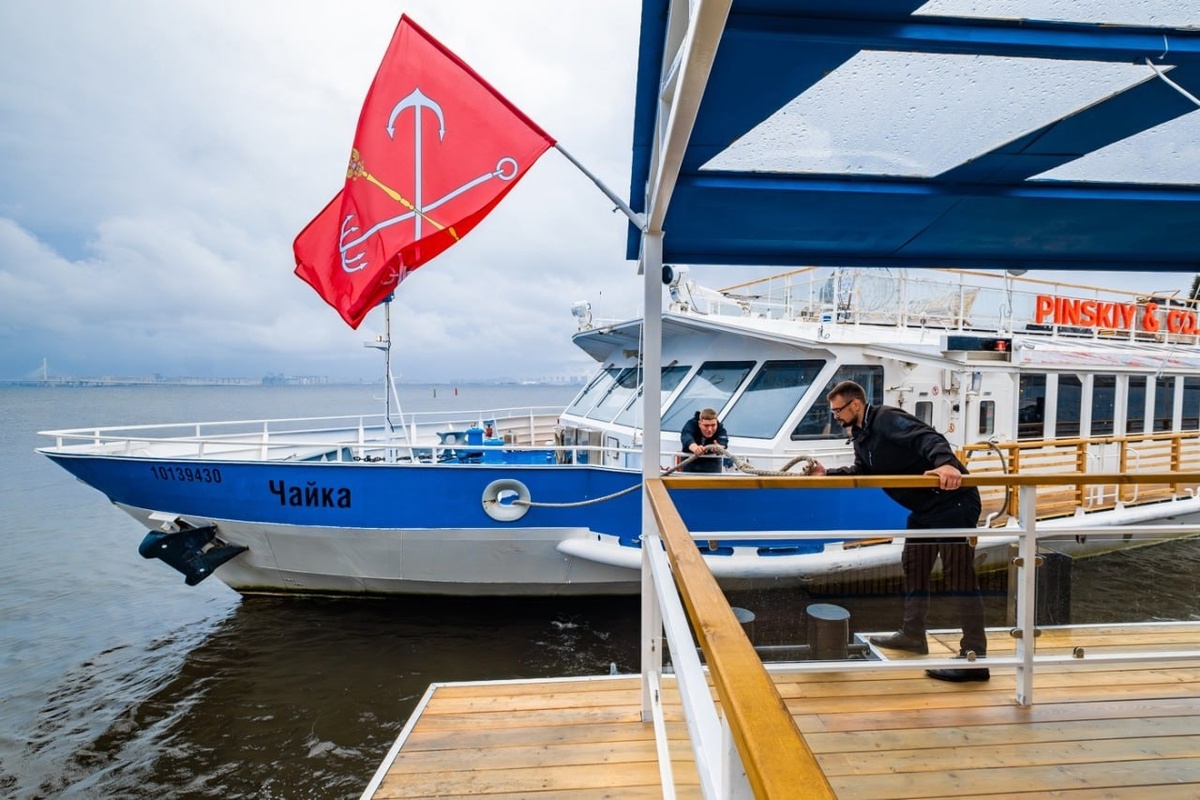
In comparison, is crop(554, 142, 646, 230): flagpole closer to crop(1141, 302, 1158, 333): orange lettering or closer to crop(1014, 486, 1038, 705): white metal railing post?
crop(1014, 486, 1038, 705): white metal railing post

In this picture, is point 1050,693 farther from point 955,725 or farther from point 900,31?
point 900,31

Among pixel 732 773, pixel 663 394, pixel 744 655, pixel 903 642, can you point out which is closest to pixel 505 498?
pixel 663 394

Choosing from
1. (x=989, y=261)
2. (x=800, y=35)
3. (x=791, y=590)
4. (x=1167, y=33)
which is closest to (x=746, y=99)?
(x=800, y=35)

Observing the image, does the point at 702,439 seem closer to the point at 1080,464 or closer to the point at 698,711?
the point at 698,711

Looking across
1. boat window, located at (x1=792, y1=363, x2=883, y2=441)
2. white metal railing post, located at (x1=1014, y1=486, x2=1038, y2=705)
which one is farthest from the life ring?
white metal railing post, located at (x1=1014, y1=486, x2=1038, y2=705)

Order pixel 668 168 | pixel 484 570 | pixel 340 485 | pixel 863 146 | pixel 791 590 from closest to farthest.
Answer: pixel 668 168 < pixel 863 146 < pixel 791 590 < pixel 340 485 < pixel 484 570

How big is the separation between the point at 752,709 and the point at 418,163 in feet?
10.9

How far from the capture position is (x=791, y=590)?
111 inches

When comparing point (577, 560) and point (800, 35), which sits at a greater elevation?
point (800, 35)

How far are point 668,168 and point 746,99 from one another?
0.38 m

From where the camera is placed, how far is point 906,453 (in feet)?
10.5

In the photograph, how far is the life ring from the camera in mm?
A: 6469

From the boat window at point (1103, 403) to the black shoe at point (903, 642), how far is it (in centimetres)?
761

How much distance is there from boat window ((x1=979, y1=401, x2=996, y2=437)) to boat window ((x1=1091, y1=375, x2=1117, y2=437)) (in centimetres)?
211
